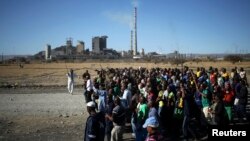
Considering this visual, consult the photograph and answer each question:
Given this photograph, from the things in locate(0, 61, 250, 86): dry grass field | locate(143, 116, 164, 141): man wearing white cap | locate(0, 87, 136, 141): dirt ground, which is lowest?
locate(0, 87, 136, 141): dirt ground

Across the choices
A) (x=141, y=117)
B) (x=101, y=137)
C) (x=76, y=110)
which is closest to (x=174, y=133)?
(x=141, y=117)

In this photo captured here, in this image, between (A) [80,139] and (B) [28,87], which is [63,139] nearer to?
(A) [80,139]

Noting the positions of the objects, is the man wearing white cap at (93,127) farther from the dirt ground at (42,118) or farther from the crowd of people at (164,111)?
the dirt ground at (42,118)

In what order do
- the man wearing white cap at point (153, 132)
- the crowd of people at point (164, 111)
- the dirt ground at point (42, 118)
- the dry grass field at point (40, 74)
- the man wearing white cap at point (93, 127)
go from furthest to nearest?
the dry grass field at point (40, 74) → the dirt ground at point (42, 118) → the crowd of people at point (164, 111) → the man wearing white cap at point (93, 127) → the man wearing white cap at point (153, 132)

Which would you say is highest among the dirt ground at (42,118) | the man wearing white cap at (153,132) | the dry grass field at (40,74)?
the man wearing white cap at (153,132)

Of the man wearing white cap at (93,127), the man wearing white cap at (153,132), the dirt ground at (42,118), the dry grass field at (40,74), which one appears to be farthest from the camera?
the dry grass field at (40,74)

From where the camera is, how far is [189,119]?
33.1ft

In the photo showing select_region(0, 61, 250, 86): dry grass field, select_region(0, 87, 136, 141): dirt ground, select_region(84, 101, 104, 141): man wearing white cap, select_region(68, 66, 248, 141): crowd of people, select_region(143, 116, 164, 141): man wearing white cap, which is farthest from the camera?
select_region(0, 61, 250, 86): dry grass field

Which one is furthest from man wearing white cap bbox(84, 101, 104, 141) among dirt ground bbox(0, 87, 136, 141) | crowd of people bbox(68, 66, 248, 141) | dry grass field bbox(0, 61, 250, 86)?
dry grass field bbox(0, 61, 250, 86)

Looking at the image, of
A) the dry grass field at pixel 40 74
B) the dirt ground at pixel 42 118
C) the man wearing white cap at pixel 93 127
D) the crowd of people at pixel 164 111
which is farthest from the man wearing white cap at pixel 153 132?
the dry grass field at pixel 40 74

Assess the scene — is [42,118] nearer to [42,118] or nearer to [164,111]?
[42,118]

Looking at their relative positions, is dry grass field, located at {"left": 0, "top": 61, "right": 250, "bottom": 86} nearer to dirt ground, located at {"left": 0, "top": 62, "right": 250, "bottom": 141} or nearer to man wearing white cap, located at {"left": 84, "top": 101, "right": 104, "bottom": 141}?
dirt ground, located at {"left": 0, "top": 62, "right": 250, "bottom": 141}

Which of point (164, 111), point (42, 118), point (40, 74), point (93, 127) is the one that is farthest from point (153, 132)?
point (40, 74)

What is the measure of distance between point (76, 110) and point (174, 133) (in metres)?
6.50
